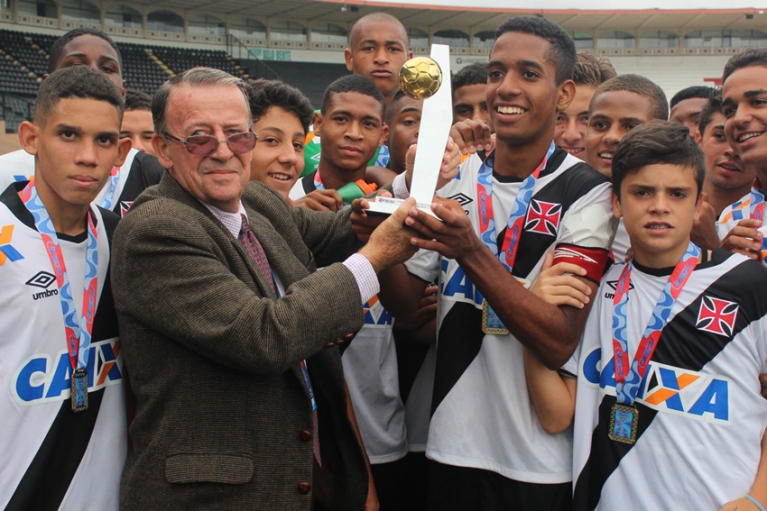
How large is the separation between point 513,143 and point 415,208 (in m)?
Answer: 0.64

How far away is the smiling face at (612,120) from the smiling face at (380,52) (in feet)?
7.07

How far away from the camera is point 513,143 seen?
2.44 m

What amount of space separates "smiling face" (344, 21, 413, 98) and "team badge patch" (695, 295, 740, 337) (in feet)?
11.1

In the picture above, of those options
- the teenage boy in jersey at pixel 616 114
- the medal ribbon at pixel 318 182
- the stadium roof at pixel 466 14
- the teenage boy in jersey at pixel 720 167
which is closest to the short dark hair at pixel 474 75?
the teenage boy in jersey at pixel 616 114

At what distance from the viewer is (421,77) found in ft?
6.88

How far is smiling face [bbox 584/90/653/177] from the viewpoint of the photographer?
3.11 metres

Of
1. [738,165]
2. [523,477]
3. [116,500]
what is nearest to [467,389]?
[523,477]

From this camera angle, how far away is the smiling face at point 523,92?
2408mm

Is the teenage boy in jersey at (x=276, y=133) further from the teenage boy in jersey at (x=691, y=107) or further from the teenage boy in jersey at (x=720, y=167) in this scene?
the teenage boy in jersey at (x=691, y=107)

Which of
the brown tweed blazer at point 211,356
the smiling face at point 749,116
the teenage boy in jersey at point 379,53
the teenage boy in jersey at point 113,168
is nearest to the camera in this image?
the brown tweed blazer at point 211,356

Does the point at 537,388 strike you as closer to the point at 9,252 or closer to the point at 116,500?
the point at 116,500

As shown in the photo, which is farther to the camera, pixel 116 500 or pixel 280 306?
pixel 116 500

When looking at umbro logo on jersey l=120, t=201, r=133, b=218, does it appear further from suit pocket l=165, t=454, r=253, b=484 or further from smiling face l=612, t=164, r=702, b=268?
smiling face l=612, t=164, r=702, b=268

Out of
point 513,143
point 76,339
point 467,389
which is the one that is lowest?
point 467,389
